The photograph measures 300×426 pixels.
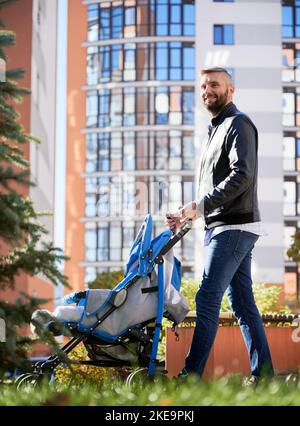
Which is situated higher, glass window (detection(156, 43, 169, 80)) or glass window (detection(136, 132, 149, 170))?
glass window (detection(156, 43, 169, 80))

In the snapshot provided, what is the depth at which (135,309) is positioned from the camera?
3.80 meters

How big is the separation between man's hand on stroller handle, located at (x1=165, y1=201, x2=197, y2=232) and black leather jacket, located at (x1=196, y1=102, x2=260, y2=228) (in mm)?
38

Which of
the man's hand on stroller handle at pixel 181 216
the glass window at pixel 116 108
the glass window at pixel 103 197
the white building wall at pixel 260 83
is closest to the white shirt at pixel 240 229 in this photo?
the man's hand on stroller handle at pixel 181 216

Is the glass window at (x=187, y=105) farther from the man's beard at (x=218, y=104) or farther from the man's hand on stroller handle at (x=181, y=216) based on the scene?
the man's hand on stroller handle at (x=181, y=216)

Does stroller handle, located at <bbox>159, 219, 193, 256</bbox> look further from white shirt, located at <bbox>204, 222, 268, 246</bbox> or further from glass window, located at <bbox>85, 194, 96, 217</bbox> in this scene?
glass window, located at <bbox>85, 194, 96, 217</bbox>

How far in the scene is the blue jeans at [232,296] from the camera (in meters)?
3.42

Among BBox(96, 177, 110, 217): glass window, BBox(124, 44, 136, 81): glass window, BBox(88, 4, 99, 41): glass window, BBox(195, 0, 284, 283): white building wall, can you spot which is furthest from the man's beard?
BBox(88, 4, 99, 41): glass window

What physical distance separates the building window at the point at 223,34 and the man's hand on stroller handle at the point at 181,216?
24.7m

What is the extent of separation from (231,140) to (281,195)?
23.9 meters

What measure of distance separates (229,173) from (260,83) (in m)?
24.9

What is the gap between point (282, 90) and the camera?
2769cm

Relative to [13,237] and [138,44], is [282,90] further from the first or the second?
[13,237]

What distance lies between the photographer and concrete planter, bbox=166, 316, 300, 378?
4.62 meters
